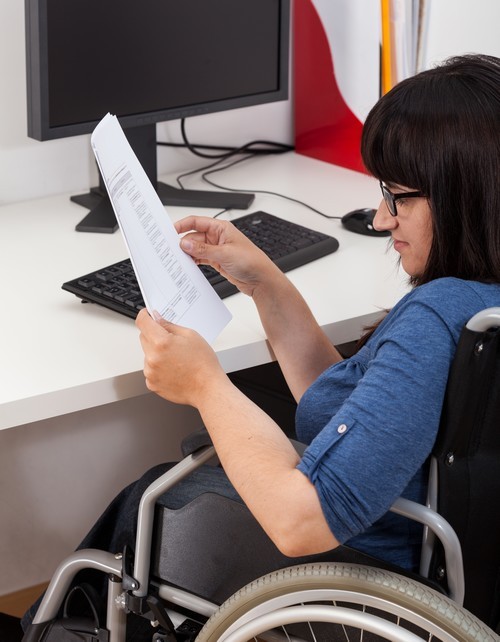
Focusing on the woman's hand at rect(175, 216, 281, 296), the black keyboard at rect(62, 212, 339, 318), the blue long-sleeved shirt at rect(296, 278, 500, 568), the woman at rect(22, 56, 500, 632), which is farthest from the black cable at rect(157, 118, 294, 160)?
the blue long-sleeved shirt at rect(296, 278, 500, 568)

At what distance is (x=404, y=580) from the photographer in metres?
0.96

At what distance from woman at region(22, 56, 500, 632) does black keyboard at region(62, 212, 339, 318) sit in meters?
0.16

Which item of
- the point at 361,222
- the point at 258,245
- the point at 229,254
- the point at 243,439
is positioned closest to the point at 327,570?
the point at 243,439

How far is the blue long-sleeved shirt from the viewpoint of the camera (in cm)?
93

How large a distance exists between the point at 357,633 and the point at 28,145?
1.15 metres

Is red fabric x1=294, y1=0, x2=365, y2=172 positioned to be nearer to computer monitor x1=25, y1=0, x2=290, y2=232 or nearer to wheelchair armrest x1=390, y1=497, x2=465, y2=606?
computer monitor x1=25, y1=0, x2=290, y2=232

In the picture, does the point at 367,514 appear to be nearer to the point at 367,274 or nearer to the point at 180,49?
the point at 367,274

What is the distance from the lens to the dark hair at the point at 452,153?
1004mm

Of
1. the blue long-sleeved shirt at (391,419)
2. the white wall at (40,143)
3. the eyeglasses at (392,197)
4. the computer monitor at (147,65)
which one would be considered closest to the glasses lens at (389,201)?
the eyeglasses at (392,197)

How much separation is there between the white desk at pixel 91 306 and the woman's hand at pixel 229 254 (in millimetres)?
58

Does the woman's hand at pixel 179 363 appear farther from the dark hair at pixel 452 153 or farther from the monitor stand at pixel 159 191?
the monitor stand at pixel 159 191

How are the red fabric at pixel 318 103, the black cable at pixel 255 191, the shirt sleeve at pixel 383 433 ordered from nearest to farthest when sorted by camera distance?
the shirt sleeve at pixel 383 433, the black cable at pixel 255 191, the red fabric at pixel 318 103

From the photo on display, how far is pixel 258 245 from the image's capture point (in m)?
1.56

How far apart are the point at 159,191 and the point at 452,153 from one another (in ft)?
3.11
